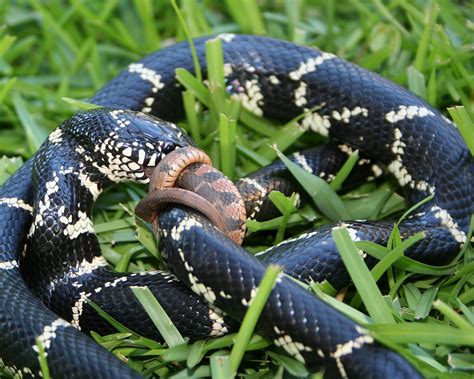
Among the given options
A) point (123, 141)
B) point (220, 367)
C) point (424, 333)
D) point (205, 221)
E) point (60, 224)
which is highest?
point (123, 141)

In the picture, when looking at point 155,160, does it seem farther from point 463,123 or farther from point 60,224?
point 463,123

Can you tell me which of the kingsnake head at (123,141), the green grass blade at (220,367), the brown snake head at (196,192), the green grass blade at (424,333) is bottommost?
the green grass blade at (220,367)

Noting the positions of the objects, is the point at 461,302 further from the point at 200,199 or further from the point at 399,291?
the point at 200,199

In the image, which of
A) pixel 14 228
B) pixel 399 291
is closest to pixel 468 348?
pixel 399 291

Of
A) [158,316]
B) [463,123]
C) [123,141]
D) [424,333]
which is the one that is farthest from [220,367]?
[463,123]

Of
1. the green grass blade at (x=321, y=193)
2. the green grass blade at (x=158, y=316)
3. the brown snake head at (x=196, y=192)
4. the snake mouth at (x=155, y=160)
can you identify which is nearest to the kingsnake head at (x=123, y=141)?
the snake mouth at (x=155, y=160)

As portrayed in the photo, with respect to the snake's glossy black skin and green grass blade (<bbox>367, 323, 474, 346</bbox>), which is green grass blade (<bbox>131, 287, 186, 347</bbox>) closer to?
the snake's glossy black skin

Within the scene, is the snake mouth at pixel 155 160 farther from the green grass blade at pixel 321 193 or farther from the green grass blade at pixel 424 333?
the green grass blade at pixel 424 333

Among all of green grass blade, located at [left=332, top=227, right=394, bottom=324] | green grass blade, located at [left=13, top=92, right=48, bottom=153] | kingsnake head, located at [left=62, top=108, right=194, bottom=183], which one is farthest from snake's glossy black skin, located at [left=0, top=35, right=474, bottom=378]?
green grass blade, located at [left=13, top=92, right=48, bottom=153]
